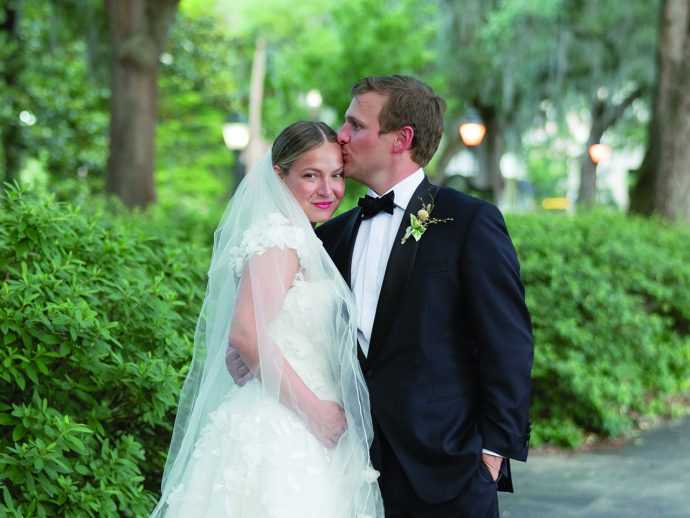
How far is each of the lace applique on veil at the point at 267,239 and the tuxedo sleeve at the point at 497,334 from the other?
1.93ft

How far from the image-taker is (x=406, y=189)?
3586 millimetres

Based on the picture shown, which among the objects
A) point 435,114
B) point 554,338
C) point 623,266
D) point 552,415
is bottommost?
point 552,415

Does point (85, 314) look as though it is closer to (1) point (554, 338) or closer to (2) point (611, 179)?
(1) point (554, 338)

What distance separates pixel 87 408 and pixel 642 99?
29649 mm

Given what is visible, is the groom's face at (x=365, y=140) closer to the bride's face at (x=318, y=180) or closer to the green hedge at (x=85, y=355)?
the bride's face at (x=318, y=180)

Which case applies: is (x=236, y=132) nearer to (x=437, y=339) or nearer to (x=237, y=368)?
(x=237, y=368)

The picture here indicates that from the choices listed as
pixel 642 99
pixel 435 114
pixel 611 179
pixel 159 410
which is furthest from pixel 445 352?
pixel 611 179

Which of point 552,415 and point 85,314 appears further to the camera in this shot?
point 552,415

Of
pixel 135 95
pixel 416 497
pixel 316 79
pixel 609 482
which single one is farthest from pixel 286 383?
pixel 316 79

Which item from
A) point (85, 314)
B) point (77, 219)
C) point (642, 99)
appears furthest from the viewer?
point (642, 99)

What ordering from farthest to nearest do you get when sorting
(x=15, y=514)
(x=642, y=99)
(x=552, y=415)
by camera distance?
(x=642, y=99) → (x=552, y=415) → (x=15, y=514)

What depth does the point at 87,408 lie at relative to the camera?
14.9ft

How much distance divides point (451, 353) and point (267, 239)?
76 cm

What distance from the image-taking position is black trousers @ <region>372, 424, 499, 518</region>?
11.0 feet
